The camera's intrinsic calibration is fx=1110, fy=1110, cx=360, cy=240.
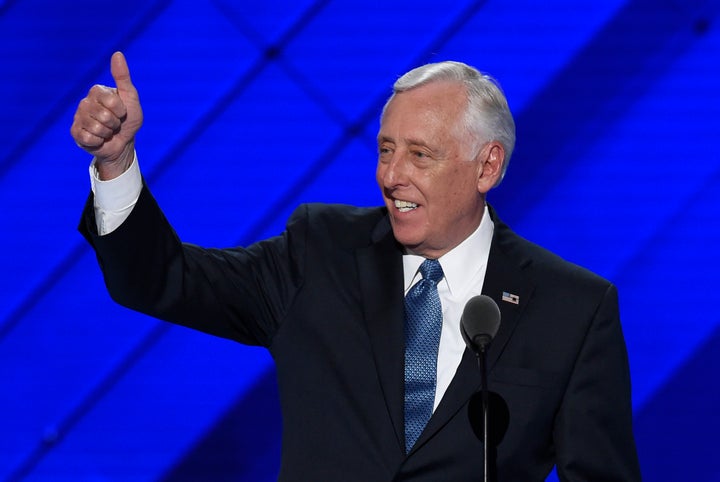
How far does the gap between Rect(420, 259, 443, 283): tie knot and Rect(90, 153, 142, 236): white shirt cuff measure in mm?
556

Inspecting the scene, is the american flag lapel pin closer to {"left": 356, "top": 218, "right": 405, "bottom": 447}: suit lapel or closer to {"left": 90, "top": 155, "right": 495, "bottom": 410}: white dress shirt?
{"left": 90, "top": 155, "right": 495, "bottom": 410}: white dress shirt

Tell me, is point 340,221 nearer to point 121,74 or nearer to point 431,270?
point 431,270

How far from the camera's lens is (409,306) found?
1.95 m

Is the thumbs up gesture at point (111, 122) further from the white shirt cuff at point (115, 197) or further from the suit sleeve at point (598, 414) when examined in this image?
the suit sleeve at point (598, 414)

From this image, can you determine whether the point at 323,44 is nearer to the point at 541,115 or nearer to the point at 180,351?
the point at 541,115

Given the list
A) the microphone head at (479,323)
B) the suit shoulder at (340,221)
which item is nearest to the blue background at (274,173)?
the suit shoulder at (340,221)

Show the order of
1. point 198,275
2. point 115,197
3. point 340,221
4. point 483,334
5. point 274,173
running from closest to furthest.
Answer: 1. point 483,334
2. point 115,197
3. point 198,275
4. point 340,221
5. point 274,173

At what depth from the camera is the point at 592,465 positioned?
1.84 meters

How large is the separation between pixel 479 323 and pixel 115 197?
58 centimetres

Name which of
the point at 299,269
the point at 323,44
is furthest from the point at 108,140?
the point at 323,44

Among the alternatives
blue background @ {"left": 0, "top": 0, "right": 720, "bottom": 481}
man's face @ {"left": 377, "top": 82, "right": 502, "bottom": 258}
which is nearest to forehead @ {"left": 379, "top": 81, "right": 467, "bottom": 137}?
man's face @ {"left": 377, "top": 82, "right": 502, "bottom": 258}

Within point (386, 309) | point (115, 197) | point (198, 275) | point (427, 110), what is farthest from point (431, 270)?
point (115, 197)

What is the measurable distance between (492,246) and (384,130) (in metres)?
0.30

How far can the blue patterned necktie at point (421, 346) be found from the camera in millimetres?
1848
